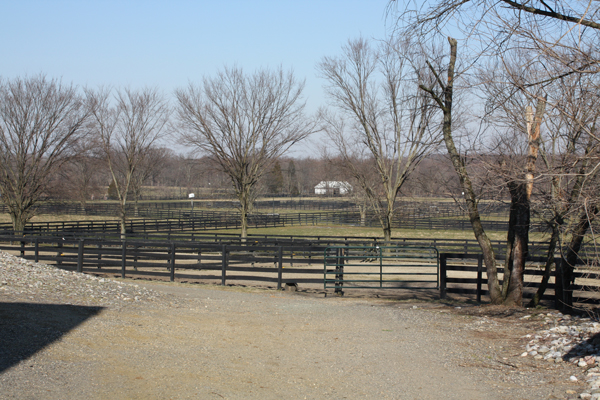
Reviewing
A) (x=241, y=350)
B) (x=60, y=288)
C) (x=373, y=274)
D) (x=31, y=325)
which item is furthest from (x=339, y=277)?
(x=31, y=325)

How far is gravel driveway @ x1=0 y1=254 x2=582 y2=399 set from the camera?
5.43m

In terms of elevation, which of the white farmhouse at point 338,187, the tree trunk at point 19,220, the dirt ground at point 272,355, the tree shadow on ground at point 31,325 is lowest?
the dirt ground at point 272,355

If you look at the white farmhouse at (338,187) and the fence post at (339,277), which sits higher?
the white farmhouse at (338,187)

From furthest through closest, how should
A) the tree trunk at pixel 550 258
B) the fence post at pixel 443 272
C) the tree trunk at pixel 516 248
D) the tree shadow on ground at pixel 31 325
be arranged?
the fence post at pixel 443 272 → the tree trunk at pixel 516 248 → the tree trunk at pixel 550 258 → the tree shadow on ground at pixel 31 325

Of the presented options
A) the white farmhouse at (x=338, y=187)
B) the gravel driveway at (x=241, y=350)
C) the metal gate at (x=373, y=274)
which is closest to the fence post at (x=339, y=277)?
the metal gate at (x=373, y=274)

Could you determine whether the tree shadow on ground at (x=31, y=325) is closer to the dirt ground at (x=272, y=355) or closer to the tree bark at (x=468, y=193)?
the dirt ground at (x=272, y=355)

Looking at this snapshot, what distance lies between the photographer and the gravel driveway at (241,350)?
214 inches

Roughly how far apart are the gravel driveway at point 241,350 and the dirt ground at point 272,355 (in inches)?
0.7

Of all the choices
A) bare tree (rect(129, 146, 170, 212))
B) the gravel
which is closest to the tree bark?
the gravel

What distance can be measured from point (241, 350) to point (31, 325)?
2.97 meters

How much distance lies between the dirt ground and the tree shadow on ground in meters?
0.03

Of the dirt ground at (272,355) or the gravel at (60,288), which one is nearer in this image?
the dirt ground at (272,355)

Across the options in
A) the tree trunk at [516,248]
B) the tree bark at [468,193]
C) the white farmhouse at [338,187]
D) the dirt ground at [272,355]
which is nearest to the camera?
the dirt ground at [272,355]

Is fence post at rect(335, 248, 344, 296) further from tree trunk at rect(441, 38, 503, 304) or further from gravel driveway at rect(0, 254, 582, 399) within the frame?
tree trunk at rect(441, 38, 503, 304)
